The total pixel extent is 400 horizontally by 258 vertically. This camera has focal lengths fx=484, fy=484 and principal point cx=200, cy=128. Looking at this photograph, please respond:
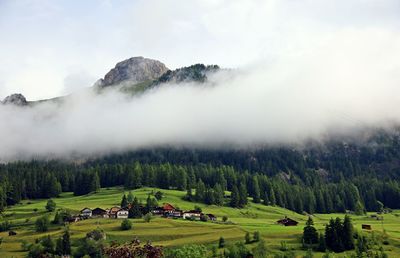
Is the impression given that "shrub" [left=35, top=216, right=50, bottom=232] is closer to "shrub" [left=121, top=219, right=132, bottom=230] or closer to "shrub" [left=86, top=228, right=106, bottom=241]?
"shrub" [left=86, top=228, right=106, bottom=241]

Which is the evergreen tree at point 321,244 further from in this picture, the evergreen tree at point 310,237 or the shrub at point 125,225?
the shrub at point 125,225

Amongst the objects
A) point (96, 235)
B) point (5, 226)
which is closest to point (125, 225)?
point (96, 235)

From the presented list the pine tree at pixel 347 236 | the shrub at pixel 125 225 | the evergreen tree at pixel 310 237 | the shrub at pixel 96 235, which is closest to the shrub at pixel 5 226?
the shrub at pixel 96 235

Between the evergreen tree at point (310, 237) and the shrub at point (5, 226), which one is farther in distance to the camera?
the shrub at point (5, 226)

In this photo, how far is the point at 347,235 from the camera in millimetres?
155500

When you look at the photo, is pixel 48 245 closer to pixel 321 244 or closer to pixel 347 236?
pixel 321 244

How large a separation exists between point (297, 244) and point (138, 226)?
198 ft

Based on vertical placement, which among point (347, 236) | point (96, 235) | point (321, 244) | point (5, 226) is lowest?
point (321, 244)

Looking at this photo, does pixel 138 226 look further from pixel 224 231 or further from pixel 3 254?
pixel 3 254

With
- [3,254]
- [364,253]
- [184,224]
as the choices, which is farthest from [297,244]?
[3,254]

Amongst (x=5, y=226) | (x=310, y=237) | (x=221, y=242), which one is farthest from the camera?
(x=5, y=226)

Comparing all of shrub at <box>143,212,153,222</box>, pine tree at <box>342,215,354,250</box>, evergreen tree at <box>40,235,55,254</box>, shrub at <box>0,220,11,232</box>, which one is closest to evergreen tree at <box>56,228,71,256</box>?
evergreen tree at <box>40,235,55,254</box>

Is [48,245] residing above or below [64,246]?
above

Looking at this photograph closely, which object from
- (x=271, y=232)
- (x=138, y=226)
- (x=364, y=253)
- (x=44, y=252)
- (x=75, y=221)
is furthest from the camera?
(x=75, y=221)
